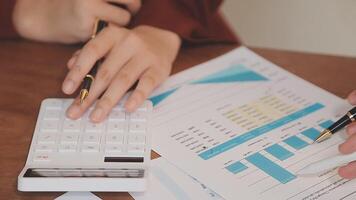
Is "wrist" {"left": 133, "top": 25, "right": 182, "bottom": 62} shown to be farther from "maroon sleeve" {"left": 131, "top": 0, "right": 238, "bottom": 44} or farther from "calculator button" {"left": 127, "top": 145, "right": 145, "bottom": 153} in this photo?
"calculator button" {"left": 127, "top": 145, "right": 145, "bottom": 153}

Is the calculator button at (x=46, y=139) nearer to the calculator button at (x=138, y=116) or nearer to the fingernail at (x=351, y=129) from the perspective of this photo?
the calculator button at (x=138, y=116)

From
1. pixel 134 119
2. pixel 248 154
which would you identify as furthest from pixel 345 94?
pixel 134 119

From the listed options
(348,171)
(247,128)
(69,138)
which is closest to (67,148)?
(69,138)

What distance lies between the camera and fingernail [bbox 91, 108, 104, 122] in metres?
0.70

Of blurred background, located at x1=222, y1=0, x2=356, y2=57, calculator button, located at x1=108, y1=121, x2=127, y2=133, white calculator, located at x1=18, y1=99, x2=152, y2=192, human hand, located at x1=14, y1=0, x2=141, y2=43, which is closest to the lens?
white calculator, located at x1=18, y1=99, x2=152, y2=192

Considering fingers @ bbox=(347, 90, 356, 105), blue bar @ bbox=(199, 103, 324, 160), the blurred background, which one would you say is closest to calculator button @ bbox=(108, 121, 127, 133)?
blue bar @ bbox=(199, 103, 324, 160)

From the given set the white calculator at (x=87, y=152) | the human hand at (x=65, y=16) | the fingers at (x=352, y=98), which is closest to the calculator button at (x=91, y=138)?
the white calculator at (x=87, y=152)

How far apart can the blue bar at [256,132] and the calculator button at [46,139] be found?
19 centimetres

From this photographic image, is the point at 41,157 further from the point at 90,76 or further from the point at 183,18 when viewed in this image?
the point at 183,18

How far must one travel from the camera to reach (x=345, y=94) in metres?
0.79

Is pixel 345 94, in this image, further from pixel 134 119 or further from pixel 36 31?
pixel 36 31

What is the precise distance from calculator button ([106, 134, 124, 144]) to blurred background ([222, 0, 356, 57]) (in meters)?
0.97

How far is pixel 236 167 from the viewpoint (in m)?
0.64

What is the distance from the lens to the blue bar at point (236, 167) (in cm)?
64
